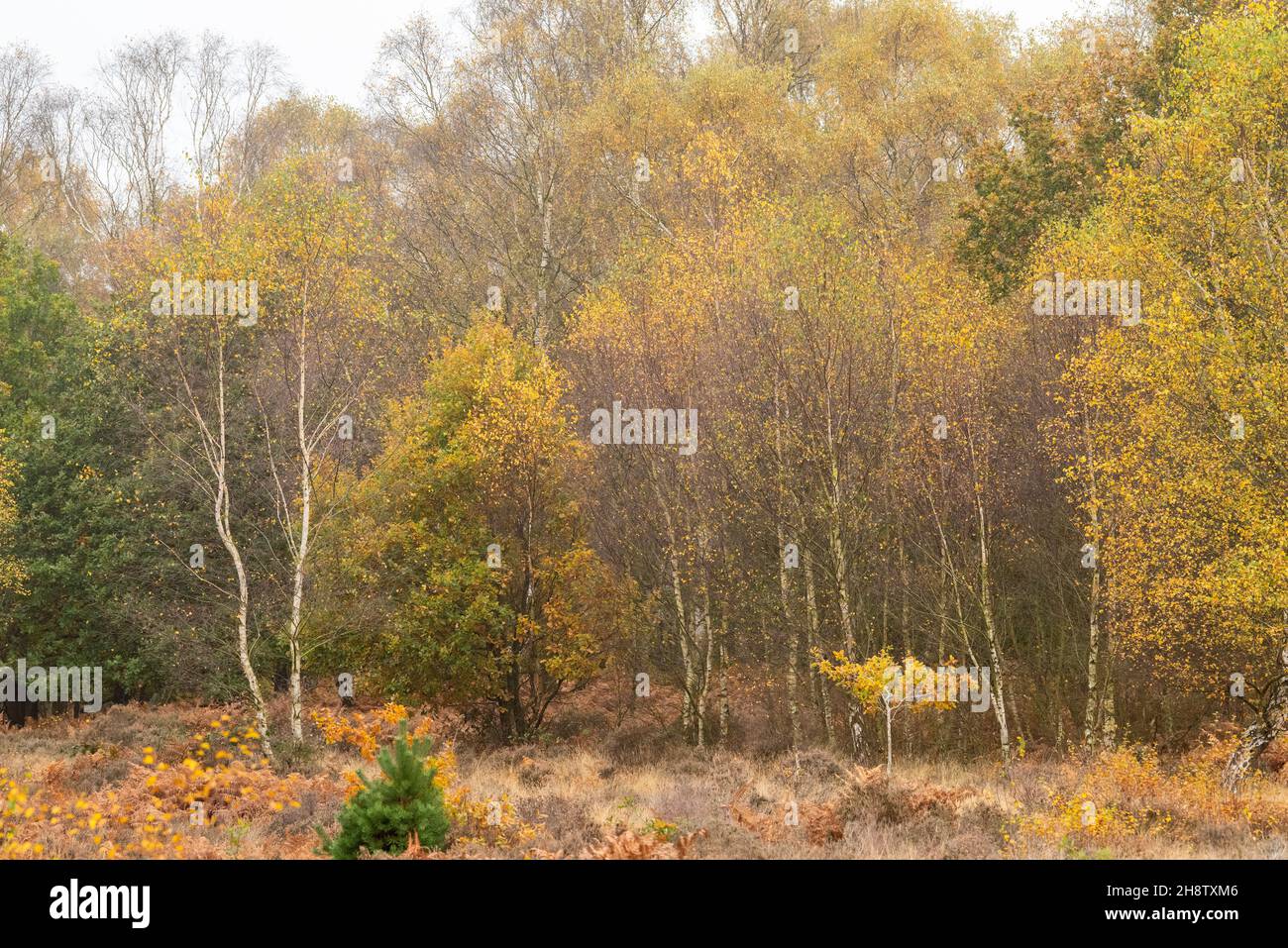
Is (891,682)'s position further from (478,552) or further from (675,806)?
(478,552)

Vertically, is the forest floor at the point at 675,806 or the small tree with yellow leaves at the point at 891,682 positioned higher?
the small tree with yellow leaves at the point at 891,682

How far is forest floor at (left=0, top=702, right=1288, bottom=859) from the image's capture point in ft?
42.3

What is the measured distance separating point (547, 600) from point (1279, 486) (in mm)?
15195

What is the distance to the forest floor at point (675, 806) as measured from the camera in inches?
508

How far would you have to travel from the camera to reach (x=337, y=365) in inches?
940

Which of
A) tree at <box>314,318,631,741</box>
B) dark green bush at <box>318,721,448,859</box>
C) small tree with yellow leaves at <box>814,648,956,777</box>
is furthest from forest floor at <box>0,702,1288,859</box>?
tree at <box>314,318,631,741</box>

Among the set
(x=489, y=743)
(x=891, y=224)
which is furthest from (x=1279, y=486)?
(x=891, y=224)

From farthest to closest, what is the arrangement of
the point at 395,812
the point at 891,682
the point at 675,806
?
the point at 891,682
the point at 675,806
the point at 395,812

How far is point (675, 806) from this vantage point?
16234 millimetres

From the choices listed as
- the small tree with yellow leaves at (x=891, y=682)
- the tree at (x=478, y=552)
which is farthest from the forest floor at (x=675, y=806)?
the tree at (x=478, y=552)

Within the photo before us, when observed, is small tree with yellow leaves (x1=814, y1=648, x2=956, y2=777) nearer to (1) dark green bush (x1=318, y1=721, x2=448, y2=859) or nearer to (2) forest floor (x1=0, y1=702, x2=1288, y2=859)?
(2) forest floor (x1=0, y1=702, x2=1288, y2=859)

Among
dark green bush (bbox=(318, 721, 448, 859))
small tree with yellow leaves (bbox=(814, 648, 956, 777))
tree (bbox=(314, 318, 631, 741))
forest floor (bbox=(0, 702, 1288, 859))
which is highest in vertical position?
tree (bbox=(314, 318, 631, 741))

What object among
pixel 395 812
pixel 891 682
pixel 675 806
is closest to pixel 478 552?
pixel 675 806

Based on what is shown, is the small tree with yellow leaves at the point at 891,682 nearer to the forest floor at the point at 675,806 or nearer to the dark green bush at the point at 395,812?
the forest floor at the point at 675,806
